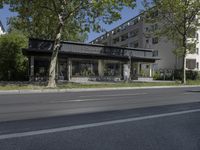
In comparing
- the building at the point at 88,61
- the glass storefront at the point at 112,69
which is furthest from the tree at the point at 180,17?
the glass storefront at the point at 112,69

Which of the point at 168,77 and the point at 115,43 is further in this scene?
the point at 115,43

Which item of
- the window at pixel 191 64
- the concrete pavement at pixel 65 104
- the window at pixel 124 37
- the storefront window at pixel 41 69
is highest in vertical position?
the window at pixel 124 37

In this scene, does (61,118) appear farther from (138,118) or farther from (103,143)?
(103,143)

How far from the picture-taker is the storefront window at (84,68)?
108 feet

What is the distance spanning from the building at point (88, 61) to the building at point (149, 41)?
4052 mm

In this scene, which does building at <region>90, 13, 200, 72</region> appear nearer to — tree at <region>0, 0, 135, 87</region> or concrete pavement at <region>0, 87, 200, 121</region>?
tree at <region>0, 0, 135, 87</region>

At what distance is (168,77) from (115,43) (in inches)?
1327

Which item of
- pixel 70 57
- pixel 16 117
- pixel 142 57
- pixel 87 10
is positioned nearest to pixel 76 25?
pixel 87 10

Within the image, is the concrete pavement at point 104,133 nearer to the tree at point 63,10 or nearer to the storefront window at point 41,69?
the tree at point 63,10

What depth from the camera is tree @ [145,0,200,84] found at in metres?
30.0

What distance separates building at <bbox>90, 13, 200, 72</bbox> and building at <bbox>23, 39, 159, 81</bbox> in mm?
4052

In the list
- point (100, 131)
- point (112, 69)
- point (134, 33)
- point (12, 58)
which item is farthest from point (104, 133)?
point (134, 33)

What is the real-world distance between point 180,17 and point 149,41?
24.0 meters

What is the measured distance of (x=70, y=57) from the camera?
31.7 m
